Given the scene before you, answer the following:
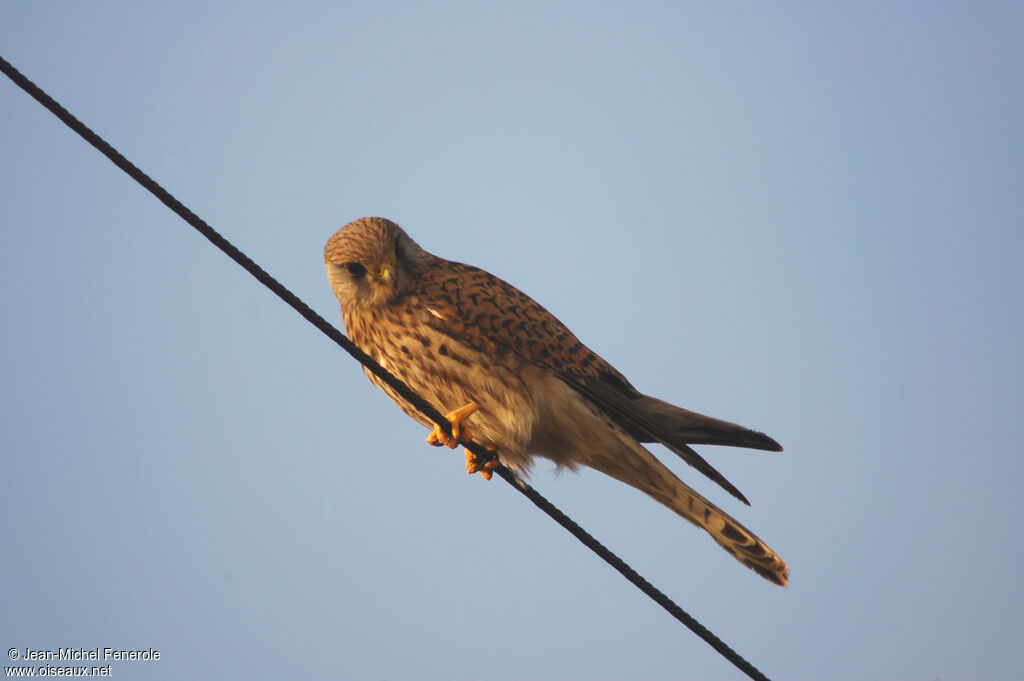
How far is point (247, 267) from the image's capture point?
2.45 metres

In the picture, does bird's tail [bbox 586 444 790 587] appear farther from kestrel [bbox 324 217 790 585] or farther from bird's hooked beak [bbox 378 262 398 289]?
bird's hooked beak [bbox 378 262 398 289]

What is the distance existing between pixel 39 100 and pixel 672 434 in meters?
2.37

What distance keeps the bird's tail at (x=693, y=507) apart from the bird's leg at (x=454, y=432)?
558mm

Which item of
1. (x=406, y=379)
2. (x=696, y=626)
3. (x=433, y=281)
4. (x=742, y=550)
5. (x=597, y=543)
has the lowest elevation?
(x=696, y=626)

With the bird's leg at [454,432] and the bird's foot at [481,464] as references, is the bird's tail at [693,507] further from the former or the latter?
the bird's leg at [454,432]

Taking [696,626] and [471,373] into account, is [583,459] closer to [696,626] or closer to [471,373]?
[471,373]

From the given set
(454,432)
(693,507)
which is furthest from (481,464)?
(693,507)

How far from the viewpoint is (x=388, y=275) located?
3.86 meters

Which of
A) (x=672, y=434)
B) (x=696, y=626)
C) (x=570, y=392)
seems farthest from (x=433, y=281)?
(x=696, y=626)

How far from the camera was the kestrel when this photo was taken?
12.2 ft

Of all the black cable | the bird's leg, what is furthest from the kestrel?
the black cable

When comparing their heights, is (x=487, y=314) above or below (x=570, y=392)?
above

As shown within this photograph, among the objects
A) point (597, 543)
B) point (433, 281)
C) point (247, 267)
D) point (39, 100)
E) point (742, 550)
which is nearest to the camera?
point (39, 100)

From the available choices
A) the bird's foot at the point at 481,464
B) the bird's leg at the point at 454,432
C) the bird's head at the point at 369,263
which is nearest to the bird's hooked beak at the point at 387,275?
the bird's head at the point at 369,263
